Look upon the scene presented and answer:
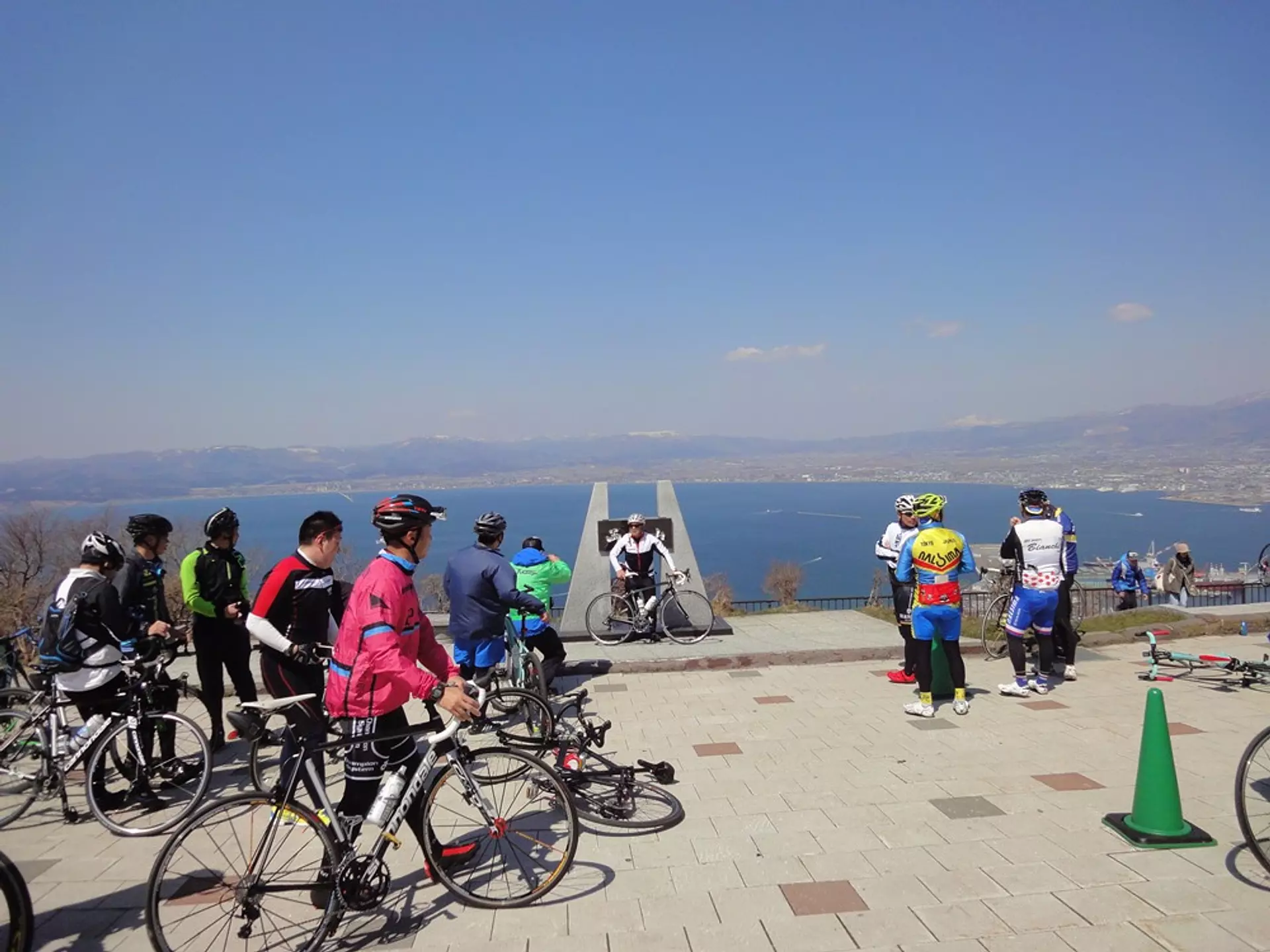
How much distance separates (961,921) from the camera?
325 cm

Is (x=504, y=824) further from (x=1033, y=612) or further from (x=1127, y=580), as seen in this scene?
(x=1127, y=580)

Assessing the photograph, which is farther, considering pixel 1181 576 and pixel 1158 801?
pixel 1181 576

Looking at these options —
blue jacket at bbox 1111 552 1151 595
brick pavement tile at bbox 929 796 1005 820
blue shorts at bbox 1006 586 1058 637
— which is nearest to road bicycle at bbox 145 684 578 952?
brick pavement tile at bbox 929 796 1005 820

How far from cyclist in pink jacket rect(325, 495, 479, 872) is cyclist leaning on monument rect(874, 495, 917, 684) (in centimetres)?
562

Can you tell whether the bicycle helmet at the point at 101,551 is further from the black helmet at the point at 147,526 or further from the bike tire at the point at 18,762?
the bike tire at the point at 18,762

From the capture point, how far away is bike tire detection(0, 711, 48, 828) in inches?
188

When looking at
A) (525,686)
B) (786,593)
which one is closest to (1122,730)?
(525,686)

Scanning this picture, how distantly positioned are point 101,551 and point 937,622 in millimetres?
6416

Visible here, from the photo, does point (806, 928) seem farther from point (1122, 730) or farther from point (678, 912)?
point (1122, 730)

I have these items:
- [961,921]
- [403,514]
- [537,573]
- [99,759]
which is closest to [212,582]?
[99,759]

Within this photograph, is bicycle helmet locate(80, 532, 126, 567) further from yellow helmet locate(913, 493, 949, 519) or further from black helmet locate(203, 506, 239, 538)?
yellow helmet locate(913, 493, 949, 519)

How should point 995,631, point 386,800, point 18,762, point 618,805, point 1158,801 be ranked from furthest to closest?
point 995,631, point 18,762, point 618,805, point 1158,801, point 386,800

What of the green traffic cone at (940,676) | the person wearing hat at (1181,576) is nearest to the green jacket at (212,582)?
the green traffic cone at (940,676)

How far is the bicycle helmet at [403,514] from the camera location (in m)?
3.35
